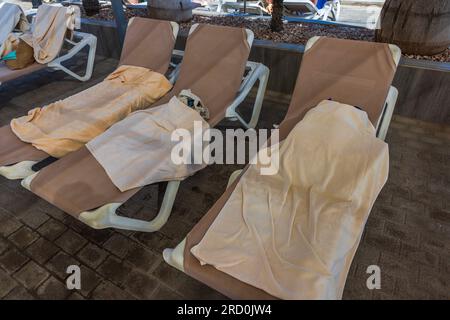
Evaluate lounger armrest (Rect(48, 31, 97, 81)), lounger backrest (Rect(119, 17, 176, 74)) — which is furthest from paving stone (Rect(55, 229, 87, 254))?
lounger armrest (Rect(48, 31, 97, 81))

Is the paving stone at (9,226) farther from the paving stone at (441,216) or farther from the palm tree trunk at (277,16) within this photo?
the palm tree trunk at (277,16)

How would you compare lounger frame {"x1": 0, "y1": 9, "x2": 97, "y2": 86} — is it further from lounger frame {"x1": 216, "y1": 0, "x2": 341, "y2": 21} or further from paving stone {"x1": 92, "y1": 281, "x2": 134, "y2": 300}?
paving stone {"x1": 92, "y1": 281, "x2": 134, "y2": 300}

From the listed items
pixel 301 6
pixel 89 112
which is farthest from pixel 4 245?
pixel 301 6

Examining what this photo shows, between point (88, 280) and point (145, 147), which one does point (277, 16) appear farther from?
point (88, 280)

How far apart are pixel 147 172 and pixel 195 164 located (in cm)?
34

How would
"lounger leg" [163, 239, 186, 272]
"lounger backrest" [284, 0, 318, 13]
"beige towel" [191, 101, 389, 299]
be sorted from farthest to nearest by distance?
"lounger backrest" [284, 0, 318, 13], "lounger leg" [163, 239, 186, 272], "beige towel" [191, 101, 389, 299]

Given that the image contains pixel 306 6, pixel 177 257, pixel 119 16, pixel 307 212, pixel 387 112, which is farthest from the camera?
pixel 306 6

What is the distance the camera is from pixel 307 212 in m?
1.46

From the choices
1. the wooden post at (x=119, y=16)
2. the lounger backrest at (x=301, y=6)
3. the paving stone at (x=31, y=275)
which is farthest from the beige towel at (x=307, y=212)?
the lounger backrest at (x=301, y=6)

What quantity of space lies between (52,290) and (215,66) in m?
2.12

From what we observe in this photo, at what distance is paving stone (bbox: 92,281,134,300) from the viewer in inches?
63.4

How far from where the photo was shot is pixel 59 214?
2109 millimetres
